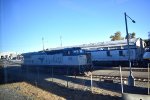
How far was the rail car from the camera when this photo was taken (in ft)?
102

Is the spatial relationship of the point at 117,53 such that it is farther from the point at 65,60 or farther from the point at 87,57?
the point at 65,60

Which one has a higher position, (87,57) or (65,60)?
(87,57)

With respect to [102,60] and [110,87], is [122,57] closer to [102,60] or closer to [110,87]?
[102,60]

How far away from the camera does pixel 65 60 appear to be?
3347 centimetres

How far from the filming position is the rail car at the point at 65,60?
31.1 meters

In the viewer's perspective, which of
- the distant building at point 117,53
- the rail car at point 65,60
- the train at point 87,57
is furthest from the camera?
the distant building at point 117,53

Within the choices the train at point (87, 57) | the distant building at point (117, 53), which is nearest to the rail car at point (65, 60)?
the train at point (87, 57)

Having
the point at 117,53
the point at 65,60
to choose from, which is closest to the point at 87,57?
the point at 65,60

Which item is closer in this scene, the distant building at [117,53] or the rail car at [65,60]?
the rail car at [65,60]

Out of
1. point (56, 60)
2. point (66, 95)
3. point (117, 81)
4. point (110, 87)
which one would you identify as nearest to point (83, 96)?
point (66, 95)

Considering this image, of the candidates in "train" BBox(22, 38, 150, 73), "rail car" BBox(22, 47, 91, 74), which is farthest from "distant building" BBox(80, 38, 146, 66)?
"rail car" BBox(22, 47, 91, 74)

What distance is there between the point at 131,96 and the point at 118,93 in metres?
5.57

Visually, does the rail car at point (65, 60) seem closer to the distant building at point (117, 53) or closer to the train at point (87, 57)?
the train at point (87, 57)

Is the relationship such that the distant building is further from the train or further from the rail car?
the rail car
